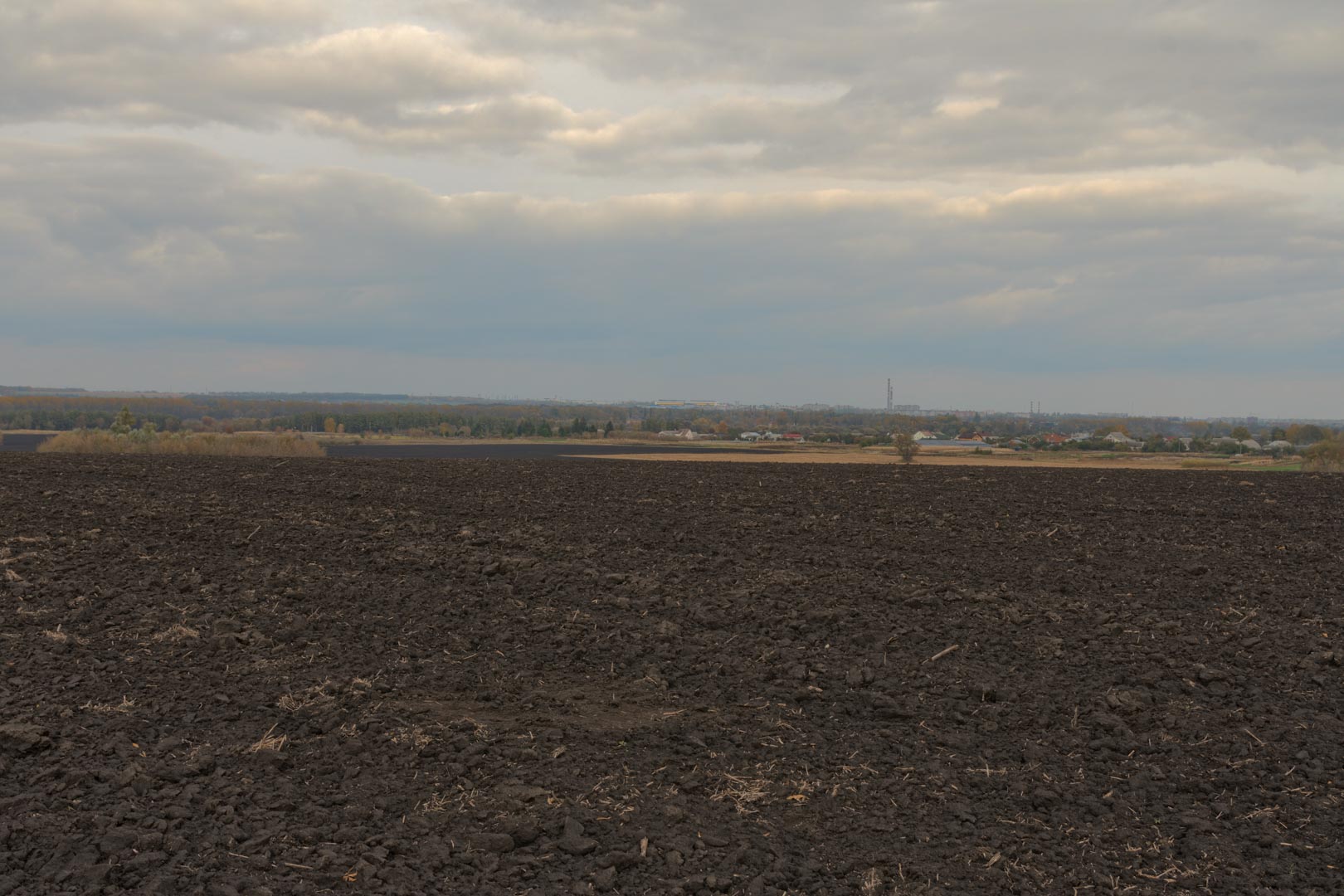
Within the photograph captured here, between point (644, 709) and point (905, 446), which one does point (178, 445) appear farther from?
point (905, 446)

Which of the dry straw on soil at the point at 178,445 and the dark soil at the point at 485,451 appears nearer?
the dry straw on soil at the point at 178,445

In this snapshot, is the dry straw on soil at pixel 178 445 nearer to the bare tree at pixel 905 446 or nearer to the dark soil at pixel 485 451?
the dark soil at pixel 485 451

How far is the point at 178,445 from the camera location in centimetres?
3550

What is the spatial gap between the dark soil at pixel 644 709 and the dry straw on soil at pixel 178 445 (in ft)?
68.7

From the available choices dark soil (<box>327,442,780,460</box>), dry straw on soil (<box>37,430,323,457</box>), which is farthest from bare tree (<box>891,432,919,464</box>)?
dry straw on soil (<box>37,430,323,457</box>)

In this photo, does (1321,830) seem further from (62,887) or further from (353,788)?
(62,887)

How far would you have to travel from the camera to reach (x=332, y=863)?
16.2 feet

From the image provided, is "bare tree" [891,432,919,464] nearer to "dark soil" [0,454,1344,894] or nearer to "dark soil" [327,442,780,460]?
"dark soil" [327,442,780,460]

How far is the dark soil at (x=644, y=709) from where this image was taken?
5.19 m

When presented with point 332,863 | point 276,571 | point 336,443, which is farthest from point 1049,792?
point 336,443

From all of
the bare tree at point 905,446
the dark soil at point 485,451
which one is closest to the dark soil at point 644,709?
the dark soil at point 485,451

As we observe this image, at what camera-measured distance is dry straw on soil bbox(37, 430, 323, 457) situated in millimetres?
32375

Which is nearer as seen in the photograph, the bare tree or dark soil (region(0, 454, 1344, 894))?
dark soil (region(0, 454, 1344, 894))

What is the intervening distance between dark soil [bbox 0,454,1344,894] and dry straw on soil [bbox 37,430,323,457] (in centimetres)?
2095
